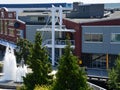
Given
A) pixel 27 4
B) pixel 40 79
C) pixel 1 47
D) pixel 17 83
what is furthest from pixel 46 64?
pixel 27 4

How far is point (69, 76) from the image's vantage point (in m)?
20.0

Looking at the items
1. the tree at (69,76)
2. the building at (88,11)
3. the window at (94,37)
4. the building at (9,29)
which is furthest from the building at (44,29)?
the tree at (69,76)

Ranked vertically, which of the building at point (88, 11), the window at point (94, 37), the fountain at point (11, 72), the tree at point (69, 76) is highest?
the tree at point (69, 76)

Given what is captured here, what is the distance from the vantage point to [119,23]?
5728 cm

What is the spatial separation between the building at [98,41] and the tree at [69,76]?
37.5 metres

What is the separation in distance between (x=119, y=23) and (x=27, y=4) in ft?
123

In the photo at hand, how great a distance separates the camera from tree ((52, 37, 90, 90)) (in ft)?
65.6

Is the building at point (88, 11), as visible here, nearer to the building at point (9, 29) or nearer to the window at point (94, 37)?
the window at point (94, 37)

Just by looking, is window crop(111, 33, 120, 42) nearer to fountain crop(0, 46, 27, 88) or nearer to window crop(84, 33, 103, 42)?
window crop(84, 33, 103, 42)

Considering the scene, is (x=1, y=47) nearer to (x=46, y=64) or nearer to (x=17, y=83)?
(x=17, y=83)

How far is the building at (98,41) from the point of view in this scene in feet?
190

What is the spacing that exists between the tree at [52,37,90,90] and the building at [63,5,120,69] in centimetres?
3747

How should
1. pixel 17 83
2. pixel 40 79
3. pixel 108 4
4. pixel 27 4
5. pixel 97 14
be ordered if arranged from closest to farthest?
1. pixel 40 79
2. pixel 17 83
3. pixel 97 14
4. pixel 27 4
5. pixel 108 4

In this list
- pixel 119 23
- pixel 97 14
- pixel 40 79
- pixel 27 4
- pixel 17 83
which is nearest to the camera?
pixel 40 79
